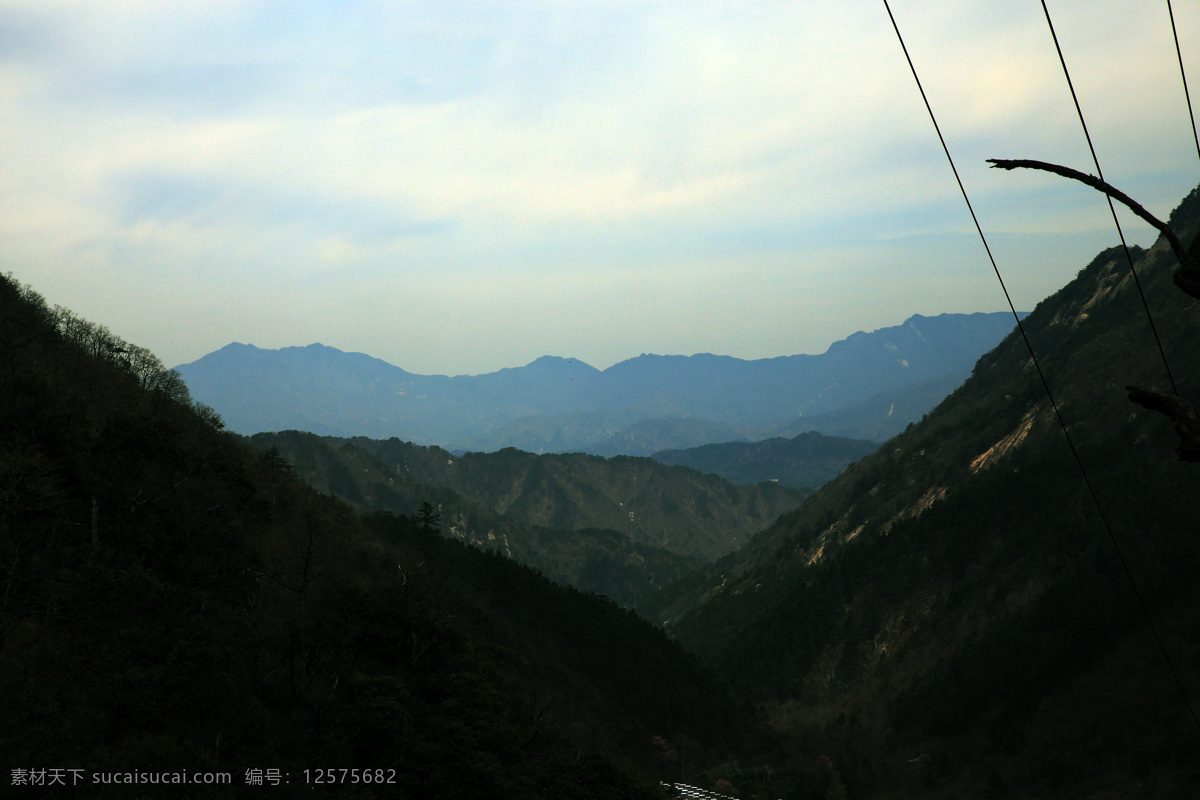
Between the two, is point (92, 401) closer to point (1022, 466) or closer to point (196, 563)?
point (196, 563)

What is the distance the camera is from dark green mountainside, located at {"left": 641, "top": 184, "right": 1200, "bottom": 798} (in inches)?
3979

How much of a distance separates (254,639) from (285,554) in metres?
18.5

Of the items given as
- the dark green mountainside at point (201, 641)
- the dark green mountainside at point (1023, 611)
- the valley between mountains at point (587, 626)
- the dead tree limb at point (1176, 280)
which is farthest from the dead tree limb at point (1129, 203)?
the dark green mountainside at point (1023, 611)

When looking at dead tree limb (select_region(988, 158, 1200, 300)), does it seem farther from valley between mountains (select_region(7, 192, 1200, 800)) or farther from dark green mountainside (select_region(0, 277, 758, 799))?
dark green mountainside (select_region(0, 277, 758, 799))

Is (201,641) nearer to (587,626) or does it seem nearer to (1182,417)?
(1182,417)

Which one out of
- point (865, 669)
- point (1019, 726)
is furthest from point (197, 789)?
point (865, 669)

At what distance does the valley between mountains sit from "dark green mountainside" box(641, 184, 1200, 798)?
536mm

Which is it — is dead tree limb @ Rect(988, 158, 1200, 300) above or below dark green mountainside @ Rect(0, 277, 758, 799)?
above

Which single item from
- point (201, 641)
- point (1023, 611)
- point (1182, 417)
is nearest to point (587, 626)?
point (1023, 611)

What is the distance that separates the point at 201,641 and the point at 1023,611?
126m

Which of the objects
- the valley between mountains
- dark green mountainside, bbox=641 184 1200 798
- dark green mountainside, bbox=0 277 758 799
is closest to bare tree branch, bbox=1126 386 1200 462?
the valley between mountains

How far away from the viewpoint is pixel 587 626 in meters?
122

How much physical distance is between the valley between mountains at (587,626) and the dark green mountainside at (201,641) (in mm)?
218

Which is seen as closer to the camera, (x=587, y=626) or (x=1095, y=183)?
(x=1095, y=183)
